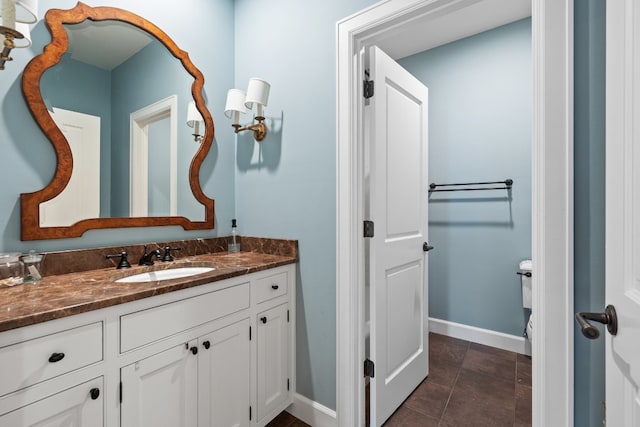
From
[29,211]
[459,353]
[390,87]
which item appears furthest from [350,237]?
[459,353]

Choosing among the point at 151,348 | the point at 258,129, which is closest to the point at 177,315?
the point at 151,348

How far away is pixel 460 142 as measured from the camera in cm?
265

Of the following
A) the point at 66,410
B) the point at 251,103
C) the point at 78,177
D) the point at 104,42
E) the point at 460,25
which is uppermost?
the point at 460,25

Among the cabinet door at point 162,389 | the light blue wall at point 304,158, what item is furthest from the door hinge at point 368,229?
the cabinet door at point 162,389

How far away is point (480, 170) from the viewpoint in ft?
8.36

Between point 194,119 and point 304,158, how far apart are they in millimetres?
725

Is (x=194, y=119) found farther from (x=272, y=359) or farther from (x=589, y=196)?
(x=589, y=196)

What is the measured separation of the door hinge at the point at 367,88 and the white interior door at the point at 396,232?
0.02 meters

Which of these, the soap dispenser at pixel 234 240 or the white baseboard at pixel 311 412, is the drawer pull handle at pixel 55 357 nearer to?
the soap dispenser at pixel 234 240

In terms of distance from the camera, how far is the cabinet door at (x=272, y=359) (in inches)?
57.8

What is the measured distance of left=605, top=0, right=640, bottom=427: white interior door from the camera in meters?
0.56

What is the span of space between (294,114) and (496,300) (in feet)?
7.25

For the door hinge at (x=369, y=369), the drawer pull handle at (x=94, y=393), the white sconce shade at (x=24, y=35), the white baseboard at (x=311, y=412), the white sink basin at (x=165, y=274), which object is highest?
the white sconce shade at (x=24, y=35)

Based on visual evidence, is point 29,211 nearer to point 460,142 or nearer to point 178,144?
point 178,144
